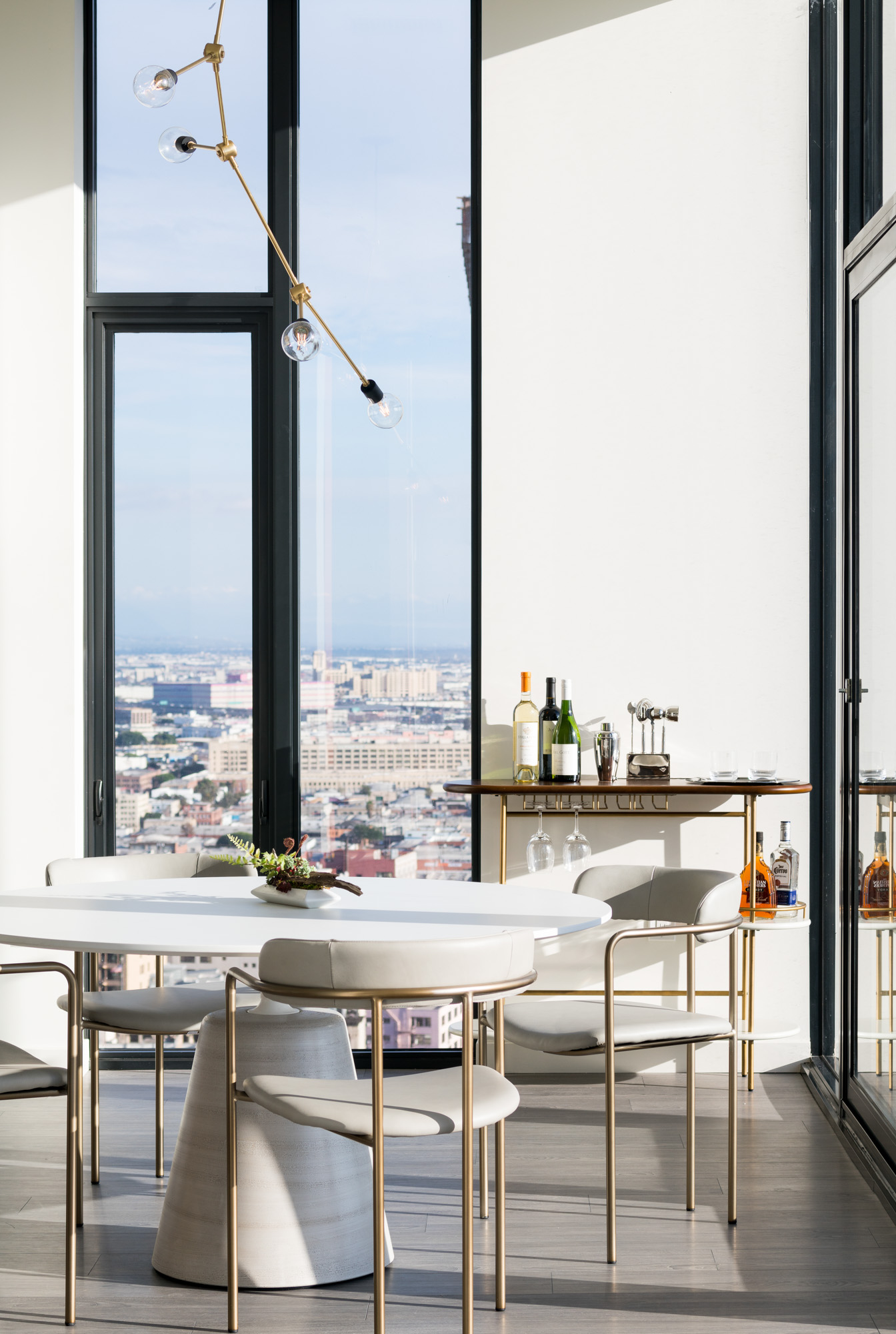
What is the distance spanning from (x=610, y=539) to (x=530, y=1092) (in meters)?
1.84

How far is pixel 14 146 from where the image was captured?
172 inches

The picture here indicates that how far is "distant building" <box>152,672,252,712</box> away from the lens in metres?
4.54

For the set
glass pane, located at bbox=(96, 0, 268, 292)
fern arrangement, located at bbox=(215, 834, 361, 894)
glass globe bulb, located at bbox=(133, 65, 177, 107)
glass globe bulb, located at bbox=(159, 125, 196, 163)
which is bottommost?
fern arrangement, located at bbox=(215, 834, 361, 894)

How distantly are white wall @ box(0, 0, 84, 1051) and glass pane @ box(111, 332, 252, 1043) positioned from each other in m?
0.22

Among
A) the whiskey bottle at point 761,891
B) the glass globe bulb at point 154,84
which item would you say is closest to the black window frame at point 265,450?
the whiskey bottle at point 761,891

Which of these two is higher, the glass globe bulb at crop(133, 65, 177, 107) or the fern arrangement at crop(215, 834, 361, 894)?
the glass globe bulb at crop(133, 65, 177, 107)

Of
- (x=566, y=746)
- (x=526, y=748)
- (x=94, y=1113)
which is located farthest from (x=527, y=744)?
(x=94, y=1113)

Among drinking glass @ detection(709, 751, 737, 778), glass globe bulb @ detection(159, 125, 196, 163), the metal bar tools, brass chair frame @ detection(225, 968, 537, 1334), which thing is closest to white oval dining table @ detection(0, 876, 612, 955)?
brass chair frame @ detection(225, 968, 537, 1334)

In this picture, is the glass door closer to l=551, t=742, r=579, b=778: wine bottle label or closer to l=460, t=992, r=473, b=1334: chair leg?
l=551, t=742, r=579, b=778: wine bottle label

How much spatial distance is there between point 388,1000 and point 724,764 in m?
2.34

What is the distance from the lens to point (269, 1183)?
2.65 meters

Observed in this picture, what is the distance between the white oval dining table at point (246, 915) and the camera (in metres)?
2.45

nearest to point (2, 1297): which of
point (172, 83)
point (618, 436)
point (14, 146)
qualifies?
point (172, 83)

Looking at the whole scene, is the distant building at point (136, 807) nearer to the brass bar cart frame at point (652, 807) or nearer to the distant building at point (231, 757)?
the distant building at point (231, 757)
